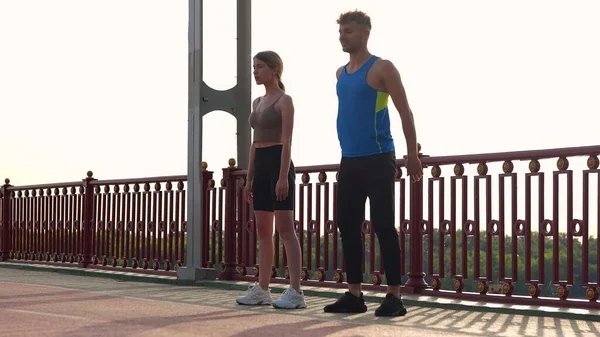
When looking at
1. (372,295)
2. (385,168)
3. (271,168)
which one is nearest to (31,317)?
(271,168)

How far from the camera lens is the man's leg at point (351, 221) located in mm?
6904

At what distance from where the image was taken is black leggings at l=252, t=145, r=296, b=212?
24.5ft

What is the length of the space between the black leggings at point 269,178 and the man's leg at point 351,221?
0.54 meters

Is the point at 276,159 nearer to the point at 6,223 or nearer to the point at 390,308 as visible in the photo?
the point at 390,308

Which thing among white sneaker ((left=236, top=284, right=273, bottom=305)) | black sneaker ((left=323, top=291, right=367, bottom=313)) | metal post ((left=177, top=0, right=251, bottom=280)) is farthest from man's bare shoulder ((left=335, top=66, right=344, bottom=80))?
metal post ((left=177, top=0, right=251, bottom=280))

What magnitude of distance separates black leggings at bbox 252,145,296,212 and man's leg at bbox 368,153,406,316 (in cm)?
80

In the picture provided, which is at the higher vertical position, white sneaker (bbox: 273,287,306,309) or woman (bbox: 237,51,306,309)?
woman (bbox: 237,51,306,309)

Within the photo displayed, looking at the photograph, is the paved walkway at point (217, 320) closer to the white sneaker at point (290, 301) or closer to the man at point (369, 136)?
the white sneaker at point (290, 301)

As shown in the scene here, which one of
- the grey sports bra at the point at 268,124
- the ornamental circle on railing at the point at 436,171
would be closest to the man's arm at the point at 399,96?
the grey sports bra at the point at 268,124

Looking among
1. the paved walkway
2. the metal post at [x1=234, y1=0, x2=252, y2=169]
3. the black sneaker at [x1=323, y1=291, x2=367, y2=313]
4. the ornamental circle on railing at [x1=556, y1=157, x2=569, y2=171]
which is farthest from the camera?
the metal post at [x1=234, y1=0, x2=252, y2=169]

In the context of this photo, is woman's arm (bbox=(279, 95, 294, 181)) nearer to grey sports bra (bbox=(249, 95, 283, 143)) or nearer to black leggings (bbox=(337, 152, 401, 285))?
grey sports bra (bbox=(249, 95, 283, 143))

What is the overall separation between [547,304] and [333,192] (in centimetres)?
263

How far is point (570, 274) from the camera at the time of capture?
25.8 feet

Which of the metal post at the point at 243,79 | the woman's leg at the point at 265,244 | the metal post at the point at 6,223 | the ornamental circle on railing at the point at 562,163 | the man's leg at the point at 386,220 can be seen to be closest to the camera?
the man's leg at the point at 386,220
